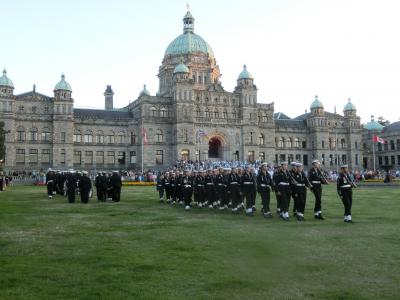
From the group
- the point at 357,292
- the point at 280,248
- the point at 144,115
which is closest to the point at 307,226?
the point at 280,248

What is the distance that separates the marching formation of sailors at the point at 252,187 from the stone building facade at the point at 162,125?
3915 cm

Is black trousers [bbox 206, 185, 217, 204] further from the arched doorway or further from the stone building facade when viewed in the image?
the arched doorway

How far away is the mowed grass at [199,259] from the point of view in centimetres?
722

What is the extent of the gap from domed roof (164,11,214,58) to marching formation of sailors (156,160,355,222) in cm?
5087

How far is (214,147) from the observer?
7056 cm

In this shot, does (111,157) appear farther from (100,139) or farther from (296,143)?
(296,143)

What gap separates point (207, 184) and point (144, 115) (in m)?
44.2

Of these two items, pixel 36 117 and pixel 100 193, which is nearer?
pixel 100 193

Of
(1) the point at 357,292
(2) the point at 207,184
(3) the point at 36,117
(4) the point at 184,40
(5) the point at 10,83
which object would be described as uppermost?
(4) the point at 184,40

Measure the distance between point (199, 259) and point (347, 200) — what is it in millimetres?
7864

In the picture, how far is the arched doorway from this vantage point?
69188 mm

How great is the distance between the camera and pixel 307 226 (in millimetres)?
14195

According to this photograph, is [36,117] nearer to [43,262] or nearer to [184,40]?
[184,40]

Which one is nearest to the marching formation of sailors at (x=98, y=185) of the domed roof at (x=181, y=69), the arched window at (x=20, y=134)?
the arched window at (x=20, y=134)
